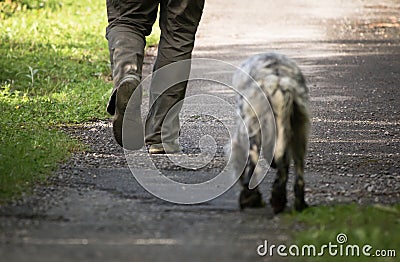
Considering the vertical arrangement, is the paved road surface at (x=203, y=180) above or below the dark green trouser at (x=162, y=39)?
below

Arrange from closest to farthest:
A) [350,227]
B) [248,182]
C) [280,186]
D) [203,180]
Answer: [350,227] → [280,186] → [248,182] → [203,180]

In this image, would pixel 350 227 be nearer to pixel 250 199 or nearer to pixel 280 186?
pixel 280 186

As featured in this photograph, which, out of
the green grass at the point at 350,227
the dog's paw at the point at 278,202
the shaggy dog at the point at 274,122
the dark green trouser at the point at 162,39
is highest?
the dark green trouser at the point at 162,39

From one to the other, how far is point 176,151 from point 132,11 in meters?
1.04

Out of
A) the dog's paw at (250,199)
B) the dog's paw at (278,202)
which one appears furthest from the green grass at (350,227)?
the dog's paw at (250,199)

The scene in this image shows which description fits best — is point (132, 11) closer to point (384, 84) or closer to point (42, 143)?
point (42, 143)

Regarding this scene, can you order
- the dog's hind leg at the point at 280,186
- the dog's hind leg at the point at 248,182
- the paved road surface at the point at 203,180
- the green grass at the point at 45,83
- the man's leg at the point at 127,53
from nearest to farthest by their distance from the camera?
the paved road surface at the point at 203,180 → the dog's hind leg at the point at 280,186 → the dog's hind leg at the point at 248,182 → the green grass at the point at 45,83 → the man's leg at the point at 127,53

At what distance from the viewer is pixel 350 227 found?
15.5ft

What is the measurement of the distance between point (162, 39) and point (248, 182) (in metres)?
2.22

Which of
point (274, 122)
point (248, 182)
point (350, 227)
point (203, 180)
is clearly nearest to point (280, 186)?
point (248, 182)

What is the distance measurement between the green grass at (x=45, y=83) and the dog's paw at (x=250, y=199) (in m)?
1.28

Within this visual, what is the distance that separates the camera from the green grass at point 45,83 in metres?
6.38

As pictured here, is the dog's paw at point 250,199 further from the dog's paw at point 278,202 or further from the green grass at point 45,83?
the green grass at point 45,83

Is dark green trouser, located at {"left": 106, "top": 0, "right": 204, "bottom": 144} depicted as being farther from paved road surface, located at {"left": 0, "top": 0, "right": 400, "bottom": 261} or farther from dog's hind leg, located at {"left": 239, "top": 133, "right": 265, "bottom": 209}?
dog's hind leg, located at {"left": 239, "top": 133, "right": 265, "bottom": 209}
